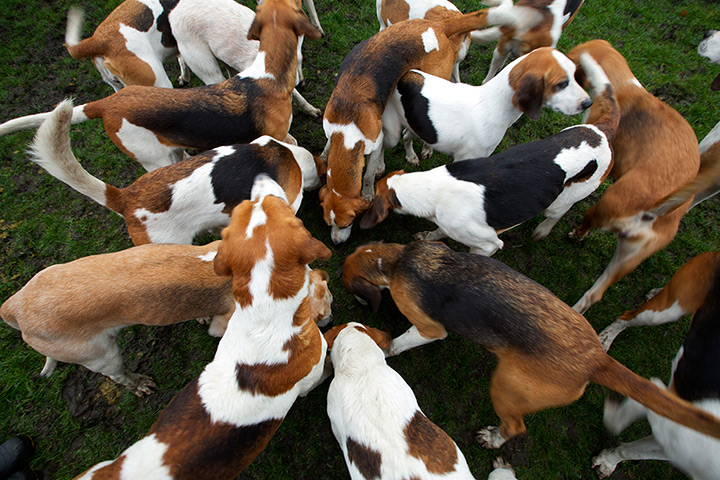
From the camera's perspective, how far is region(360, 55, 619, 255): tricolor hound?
317 centimetres

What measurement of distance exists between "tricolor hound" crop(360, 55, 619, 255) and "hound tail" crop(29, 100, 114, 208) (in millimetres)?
2647

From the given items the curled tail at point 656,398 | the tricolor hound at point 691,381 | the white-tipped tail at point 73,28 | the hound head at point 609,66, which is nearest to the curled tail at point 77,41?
the white-tipped tail at point 73,28

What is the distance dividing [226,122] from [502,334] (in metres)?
3.22

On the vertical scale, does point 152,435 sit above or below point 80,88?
below

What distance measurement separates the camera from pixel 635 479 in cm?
325

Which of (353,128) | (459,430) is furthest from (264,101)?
(459,430)

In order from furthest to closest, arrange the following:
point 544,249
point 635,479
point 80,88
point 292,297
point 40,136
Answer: point 80,88, point 544,249, point 635,479, point 40,136, point 292,297

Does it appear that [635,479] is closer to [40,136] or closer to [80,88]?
[40,136]

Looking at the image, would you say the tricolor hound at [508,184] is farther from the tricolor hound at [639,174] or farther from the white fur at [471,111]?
the white fur at [471,111]

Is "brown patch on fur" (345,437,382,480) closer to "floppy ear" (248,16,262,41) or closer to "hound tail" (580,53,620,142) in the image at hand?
"hound tail" (580,53,620,142)

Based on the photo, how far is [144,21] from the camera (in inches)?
157

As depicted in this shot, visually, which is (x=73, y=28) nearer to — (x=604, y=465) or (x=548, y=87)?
(x=548, y=87)

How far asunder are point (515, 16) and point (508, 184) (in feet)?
7.26

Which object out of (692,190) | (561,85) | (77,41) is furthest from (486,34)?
(77,41)
